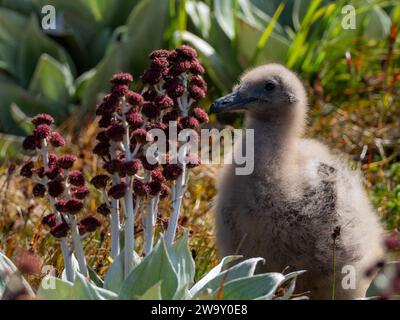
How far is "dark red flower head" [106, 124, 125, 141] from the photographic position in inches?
109

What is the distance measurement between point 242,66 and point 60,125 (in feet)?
→ 4.48

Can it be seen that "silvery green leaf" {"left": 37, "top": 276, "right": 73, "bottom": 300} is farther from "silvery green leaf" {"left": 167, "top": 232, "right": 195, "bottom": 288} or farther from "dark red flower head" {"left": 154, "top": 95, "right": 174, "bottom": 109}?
"dark red flower head" {"left": 154, "top": 95, "right": 174, "bottom": 109}

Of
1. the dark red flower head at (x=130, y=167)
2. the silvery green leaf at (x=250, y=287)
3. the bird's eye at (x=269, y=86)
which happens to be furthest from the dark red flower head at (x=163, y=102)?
the bird's eye at (x=269, y=86)

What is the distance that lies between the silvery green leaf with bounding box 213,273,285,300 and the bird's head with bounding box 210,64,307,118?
1069 millimetres

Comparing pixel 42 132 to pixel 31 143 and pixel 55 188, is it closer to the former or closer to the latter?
pixel 31 143

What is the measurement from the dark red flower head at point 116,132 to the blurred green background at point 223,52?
2.62m

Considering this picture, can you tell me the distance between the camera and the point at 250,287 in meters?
2.73

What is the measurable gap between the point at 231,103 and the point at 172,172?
81 centimetres

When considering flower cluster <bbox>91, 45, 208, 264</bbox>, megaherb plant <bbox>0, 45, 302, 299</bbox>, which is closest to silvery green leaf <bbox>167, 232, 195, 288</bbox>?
megaherb plant <bbox>0, 45, 302, 299</bbox>

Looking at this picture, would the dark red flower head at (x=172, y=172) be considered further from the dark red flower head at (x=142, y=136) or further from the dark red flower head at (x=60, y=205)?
the dark red flower head at (x=60, y=205)

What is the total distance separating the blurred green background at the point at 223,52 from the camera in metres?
5.47
